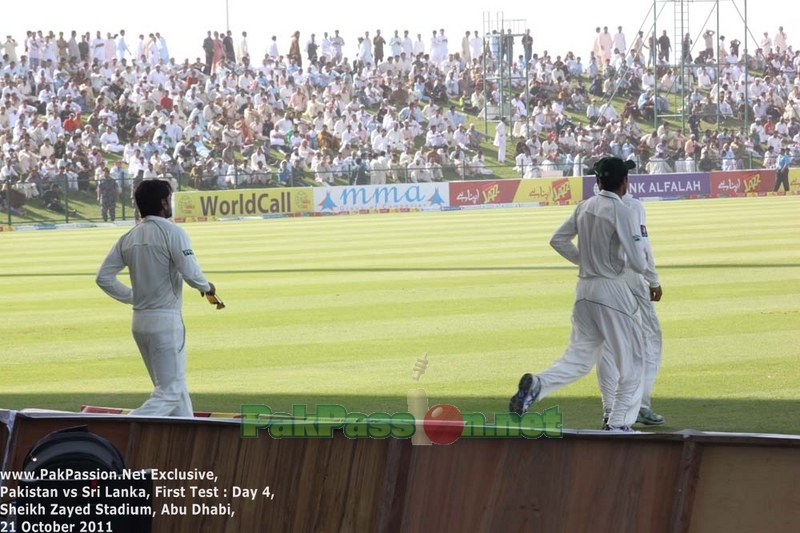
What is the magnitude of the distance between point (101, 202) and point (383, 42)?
63.5ft

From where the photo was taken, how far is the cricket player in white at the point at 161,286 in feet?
26.5

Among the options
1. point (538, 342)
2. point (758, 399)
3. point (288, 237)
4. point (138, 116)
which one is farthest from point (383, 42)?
point (758, 399)

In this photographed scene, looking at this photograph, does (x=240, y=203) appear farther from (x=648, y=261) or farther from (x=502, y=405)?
(x=648, y=261)

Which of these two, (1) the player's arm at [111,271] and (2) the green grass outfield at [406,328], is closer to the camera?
(1) the player's arm at [111,271]

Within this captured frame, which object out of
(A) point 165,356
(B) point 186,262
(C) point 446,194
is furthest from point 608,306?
(C) point 446,194

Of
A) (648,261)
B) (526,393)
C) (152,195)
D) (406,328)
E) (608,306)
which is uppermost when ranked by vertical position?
(152,195)

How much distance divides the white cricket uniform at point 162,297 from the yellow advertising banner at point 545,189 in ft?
121

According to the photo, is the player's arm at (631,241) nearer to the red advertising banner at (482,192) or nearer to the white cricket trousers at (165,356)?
the white cricket trousers at (165,356)

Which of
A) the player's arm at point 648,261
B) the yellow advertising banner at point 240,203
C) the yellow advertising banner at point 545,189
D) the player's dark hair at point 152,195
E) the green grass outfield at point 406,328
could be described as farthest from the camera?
the yellow advertising banner at point 545,189

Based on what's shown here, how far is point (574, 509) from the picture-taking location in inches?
209

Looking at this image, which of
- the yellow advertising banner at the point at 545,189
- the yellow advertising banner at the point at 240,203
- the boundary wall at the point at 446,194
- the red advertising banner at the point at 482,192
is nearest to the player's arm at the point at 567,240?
the yellow advertising banner at the point at 240,203

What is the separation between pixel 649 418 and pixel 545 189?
3585 cm

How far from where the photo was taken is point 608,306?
8.50m

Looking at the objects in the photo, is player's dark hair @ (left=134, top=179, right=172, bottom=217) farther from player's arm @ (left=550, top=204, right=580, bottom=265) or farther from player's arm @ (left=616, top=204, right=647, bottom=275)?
player's arm @ (left=616, top=204, right=647, bottom=275)
